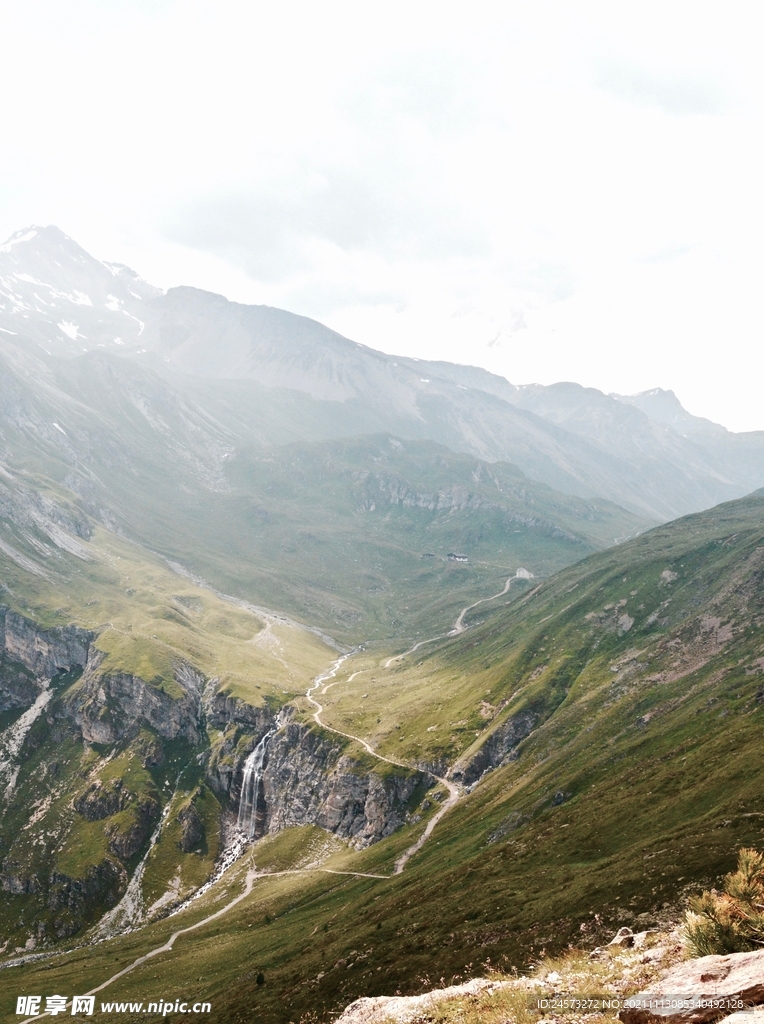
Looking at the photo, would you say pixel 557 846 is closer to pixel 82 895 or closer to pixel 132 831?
pixel 82 895

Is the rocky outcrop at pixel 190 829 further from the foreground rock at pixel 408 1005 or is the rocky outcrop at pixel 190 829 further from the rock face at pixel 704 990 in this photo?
the rock face at pixel 704 990

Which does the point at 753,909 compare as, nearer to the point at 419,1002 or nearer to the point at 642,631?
the point at 419,1002

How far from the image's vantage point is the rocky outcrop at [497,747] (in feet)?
539

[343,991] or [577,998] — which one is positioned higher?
[577,998]

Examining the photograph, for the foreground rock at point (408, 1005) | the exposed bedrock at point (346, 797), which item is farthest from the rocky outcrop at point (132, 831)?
the foreground rock at point (408, 1005)

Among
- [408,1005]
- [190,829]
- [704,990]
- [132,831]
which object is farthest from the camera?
[190,829]

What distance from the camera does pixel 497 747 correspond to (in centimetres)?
16712

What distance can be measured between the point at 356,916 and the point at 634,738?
66883mm

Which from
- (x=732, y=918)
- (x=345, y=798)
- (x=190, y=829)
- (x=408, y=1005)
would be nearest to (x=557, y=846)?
(x=408, y=1005)

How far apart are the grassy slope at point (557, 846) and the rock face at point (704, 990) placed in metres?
25.0

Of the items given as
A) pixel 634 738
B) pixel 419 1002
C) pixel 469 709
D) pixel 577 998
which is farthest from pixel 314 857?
pixel 577 998

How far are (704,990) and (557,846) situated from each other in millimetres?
78395

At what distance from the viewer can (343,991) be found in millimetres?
64812

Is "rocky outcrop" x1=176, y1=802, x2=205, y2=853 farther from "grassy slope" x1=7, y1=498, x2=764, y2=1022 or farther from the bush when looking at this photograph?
the bush
